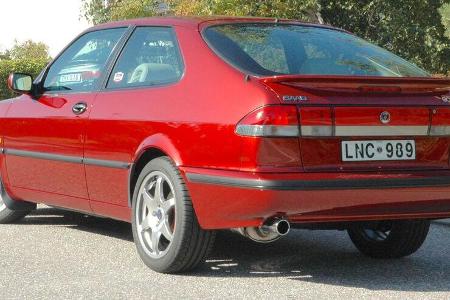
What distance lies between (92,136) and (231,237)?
5.02 feet

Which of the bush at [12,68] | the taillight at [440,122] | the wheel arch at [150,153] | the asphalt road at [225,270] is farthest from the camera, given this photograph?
the bush at [12,68]

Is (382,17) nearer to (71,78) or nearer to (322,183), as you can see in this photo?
(71,78)

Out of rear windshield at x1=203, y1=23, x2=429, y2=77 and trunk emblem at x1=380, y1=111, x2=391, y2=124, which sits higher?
rear windshield at x1=203, y1=23, x2=429, y2=77

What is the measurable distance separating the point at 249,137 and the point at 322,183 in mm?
454

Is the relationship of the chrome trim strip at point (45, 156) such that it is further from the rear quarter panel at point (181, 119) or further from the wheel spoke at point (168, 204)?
the wheel spoke at point (168, 204)

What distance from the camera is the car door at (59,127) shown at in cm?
645

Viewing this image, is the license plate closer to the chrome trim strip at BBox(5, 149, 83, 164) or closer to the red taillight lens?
the red taillight lens

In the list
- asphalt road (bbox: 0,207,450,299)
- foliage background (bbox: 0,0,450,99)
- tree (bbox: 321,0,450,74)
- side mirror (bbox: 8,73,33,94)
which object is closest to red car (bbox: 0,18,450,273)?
asphalt road (bbox: 0,207,450,299)

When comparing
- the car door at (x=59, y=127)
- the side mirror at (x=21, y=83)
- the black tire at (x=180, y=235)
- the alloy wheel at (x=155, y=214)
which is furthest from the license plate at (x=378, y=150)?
the side mirror at (x=21, y=83)

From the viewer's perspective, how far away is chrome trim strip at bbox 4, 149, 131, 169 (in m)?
5.99

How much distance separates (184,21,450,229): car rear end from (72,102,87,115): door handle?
1227mm

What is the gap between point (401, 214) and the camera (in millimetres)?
5262

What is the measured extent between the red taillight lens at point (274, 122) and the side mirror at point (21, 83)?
2.65 metres

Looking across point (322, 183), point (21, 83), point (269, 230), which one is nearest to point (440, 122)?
point (322, 183)
